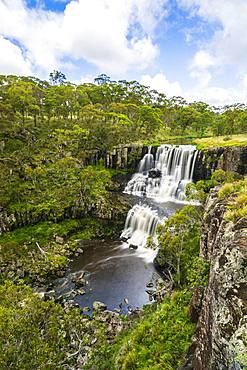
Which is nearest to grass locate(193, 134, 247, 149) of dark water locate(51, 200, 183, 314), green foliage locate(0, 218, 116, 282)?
green foliage locate(0, 218, 116, 282)

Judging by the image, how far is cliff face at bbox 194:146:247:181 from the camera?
3653 cm

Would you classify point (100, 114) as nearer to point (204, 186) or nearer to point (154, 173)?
point (154, 173)

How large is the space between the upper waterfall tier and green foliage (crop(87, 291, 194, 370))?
1052 inches

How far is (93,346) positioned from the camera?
14.0 m

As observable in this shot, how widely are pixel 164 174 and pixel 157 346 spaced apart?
3499cm

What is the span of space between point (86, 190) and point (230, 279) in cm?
2988

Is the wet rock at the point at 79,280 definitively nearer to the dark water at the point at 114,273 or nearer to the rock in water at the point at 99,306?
Answer: the dark water at the point at 114,273

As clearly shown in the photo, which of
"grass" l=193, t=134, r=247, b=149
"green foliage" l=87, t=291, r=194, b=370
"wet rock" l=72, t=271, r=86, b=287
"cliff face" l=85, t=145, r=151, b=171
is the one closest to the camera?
"green foliage" l=87, t=291, r=194, b=370

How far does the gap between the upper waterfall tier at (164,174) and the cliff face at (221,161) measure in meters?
1.21

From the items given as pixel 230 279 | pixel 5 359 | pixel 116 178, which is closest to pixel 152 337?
pixel 5 359

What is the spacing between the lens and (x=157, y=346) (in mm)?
10781

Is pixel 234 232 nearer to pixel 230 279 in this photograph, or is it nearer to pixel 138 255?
pixel 230 279

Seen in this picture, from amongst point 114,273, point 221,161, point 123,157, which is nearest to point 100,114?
point 123,157

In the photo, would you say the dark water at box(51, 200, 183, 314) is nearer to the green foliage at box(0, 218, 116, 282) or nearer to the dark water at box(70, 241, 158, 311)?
the dark water at box(70, 241, 158, 311)
